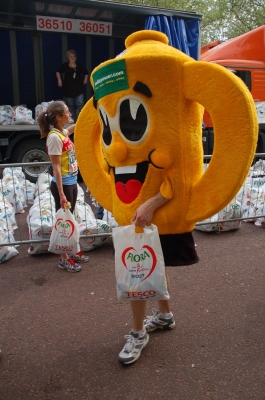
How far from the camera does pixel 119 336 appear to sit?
2695 mm

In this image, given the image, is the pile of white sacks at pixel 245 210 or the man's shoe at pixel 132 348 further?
the pile of white sacks at pixel 245 210

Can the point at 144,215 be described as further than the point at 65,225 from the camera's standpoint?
No

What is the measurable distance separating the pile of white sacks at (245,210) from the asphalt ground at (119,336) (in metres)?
0.92

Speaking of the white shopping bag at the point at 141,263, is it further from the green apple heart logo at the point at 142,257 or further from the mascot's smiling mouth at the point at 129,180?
the mascot's smiling mouth at the point at 129,180

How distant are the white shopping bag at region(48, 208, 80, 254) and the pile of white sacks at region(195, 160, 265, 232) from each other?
2008 mm

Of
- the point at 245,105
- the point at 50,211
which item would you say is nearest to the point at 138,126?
the point at 245,105

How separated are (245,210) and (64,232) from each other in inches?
117

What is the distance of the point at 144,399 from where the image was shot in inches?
82.7

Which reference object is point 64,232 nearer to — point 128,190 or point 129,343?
point 129,343

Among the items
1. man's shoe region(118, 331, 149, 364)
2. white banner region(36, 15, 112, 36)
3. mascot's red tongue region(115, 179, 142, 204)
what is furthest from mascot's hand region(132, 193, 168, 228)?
white banner region(36, 15, 112, 36)

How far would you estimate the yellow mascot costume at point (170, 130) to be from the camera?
1720 millimetres

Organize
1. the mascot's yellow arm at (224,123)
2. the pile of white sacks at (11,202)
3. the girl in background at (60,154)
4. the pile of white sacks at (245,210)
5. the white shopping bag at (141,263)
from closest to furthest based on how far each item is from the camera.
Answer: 1. the mascot's yellow arm at (224,123)
2. the white shopping bag at (141,263)
3. the girl in background at (60,154)
4. the pile of white sacks at (11,202)
5. the pile of white sacks at (245,210)

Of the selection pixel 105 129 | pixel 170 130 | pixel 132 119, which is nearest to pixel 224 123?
pixel 170 130

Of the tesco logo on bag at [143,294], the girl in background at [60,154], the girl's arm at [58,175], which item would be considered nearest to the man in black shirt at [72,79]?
the girl in background at [60,154]
